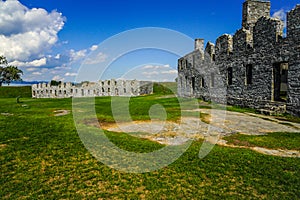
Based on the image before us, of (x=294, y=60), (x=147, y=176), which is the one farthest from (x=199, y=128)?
(x=294, y=60)

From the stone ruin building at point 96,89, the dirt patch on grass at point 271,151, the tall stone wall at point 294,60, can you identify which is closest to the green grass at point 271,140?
the dirt patch on grass at point 271,151

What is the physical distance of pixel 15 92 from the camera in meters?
58.7

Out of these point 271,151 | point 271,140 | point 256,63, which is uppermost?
point 256,63

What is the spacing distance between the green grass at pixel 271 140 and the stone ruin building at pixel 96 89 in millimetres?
40924

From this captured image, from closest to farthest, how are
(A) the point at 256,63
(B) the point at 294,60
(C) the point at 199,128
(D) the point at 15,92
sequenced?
(C) the point at 199,128 < (B) the point at 294,60 < (A) the point at 256,63 < (D) the point at 15,92

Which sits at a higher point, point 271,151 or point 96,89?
point 96,89

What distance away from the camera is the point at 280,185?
532cm

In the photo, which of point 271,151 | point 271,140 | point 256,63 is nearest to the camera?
point 271,151

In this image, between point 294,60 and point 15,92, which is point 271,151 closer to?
point 294,60

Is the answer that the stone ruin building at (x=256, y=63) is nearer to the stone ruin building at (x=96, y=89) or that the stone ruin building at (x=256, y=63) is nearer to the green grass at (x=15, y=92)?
the stone ruin building at (x=96, y=89)

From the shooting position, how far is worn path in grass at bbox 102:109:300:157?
30.1 feet

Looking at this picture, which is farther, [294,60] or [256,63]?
[256,63]

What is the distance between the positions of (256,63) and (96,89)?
40.6 meters

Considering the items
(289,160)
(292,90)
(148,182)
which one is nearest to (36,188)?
(148,182)
